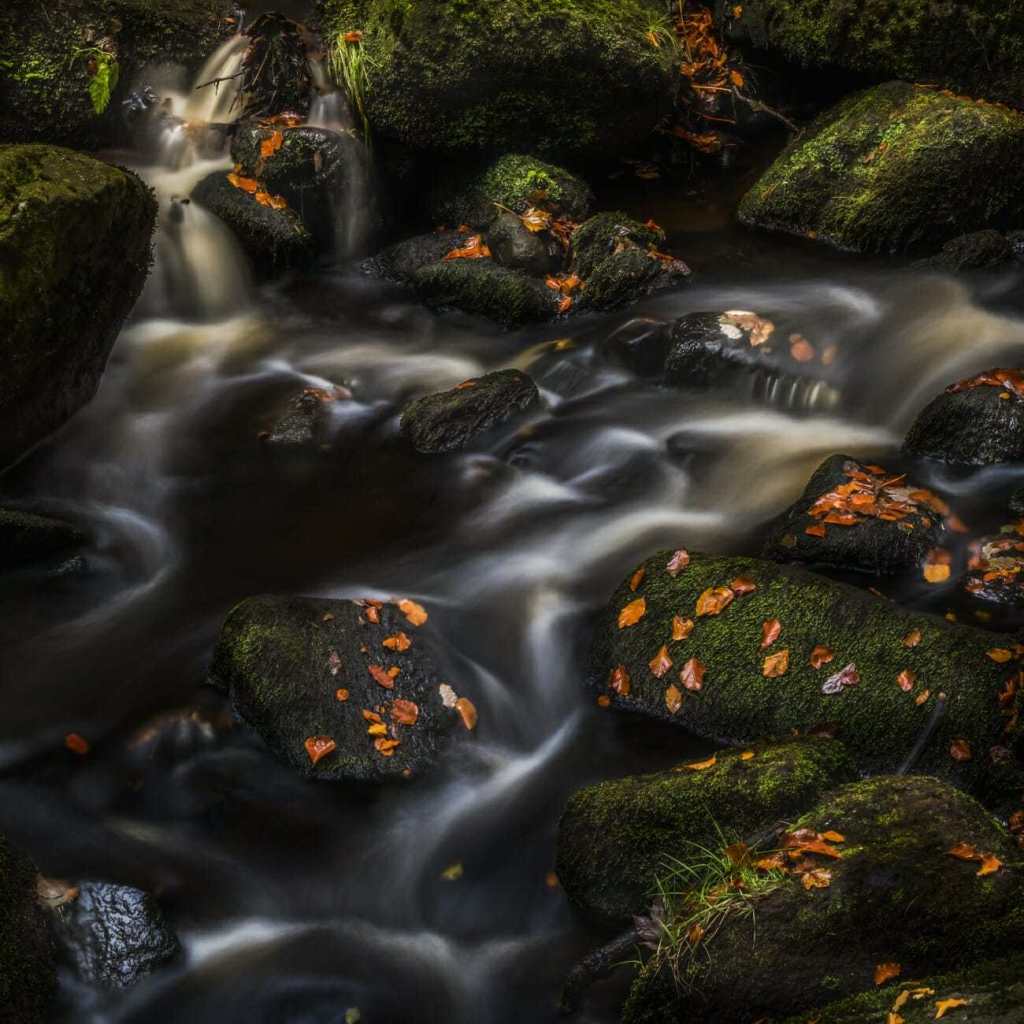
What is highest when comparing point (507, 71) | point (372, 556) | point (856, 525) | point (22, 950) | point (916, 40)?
point (916, 40)

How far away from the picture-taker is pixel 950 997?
296cm

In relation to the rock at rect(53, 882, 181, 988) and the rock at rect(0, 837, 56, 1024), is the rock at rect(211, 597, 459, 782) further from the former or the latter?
the rock at rect(0, 837, 56, 1024)

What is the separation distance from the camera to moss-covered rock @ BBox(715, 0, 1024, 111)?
9430mm

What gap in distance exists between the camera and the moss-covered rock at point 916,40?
943 centimetres

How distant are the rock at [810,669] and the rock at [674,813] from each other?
409mm

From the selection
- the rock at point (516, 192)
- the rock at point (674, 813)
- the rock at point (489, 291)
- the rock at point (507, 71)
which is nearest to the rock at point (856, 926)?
the rock at point (674, 813)

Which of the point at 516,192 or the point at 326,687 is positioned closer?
the point at 326,687

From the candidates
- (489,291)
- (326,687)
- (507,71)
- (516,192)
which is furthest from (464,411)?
(507,71)

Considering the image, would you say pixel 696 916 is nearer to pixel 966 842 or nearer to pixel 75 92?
pixel 966 842

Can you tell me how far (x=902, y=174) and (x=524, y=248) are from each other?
307 centimetres

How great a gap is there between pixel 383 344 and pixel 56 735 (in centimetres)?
453

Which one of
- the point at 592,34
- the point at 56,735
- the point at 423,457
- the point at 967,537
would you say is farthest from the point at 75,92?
the point at 967,537

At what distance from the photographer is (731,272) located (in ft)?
30.3

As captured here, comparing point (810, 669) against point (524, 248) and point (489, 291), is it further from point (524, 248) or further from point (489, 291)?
point (524, 248)
